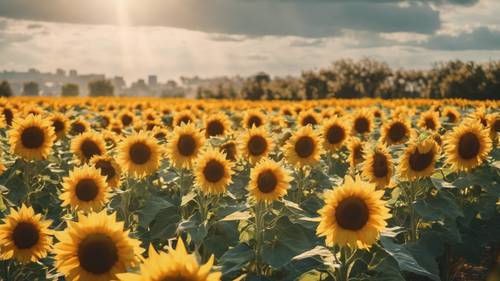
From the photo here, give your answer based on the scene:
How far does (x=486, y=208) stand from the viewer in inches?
289

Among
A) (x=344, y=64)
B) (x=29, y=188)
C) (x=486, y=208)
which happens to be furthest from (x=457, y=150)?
(x=344, y=64)

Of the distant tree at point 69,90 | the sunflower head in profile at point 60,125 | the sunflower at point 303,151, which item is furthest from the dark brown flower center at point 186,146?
the distant tree at point 69,90

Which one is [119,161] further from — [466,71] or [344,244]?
[466,71]

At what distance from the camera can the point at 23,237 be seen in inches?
191

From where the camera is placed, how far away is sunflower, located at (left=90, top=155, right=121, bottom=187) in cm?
679

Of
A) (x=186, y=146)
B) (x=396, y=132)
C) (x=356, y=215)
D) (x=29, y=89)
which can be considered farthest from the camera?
(x=29, y=89)

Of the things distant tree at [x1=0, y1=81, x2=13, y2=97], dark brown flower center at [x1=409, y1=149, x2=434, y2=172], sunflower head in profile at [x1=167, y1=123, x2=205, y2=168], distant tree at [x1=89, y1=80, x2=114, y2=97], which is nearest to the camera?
dark brown flower center at [x1=409, y1=149, x2=434, y2=172]

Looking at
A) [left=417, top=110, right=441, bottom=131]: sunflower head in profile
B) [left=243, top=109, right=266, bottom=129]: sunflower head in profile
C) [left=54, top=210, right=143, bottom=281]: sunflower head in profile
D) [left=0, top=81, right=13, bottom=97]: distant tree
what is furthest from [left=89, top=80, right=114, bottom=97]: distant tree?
[left=54, top=210, right=143, bottom=281]: sunflower head in profile

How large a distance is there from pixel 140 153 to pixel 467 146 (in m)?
3.84

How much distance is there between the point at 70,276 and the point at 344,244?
71.3 inches

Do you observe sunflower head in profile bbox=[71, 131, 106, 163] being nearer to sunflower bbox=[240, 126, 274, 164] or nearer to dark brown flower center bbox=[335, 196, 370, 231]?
sunflower bbox=[240, 126, 274, 164]

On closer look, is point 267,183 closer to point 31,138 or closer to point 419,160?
point 419,160

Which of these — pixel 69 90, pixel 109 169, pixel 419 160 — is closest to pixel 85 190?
pixel 109 169

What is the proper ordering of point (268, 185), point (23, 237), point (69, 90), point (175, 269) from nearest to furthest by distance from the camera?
1. point (175, 269)
2. point (23, 237)
3. point (268, 185)
4. point (69, 90)
